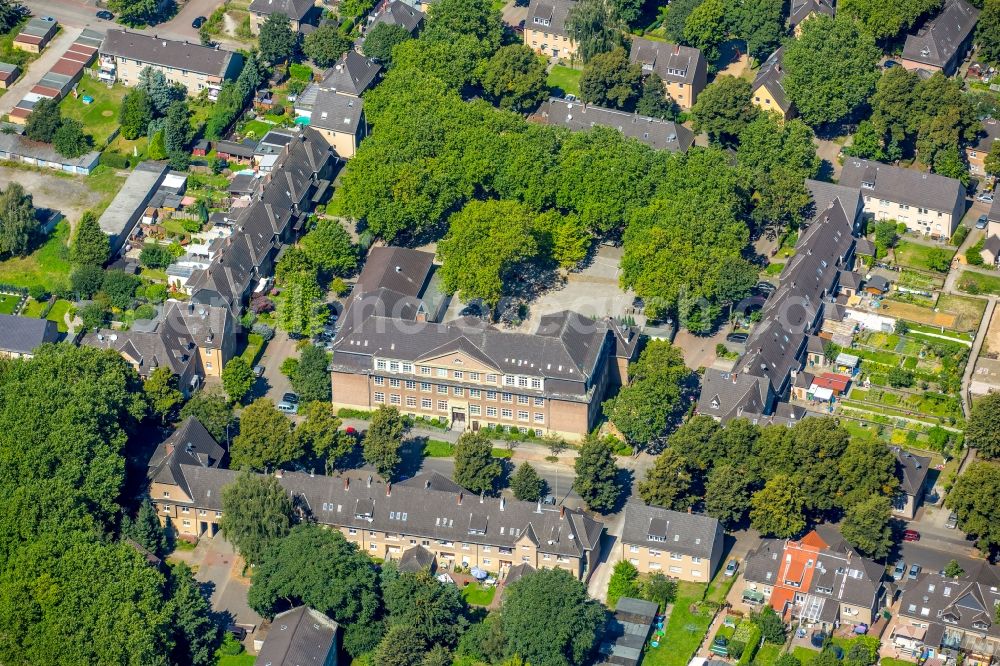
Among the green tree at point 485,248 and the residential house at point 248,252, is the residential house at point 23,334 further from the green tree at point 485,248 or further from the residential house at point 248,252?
the green tree at point 485,248

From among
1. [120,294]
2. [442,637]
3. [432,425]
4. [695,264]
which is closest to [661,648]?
[442,637]

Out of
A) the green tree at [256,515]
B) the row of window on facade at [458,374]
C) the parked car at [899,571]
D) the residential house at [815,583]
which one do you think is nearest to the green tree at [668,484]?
the residential house at [815,583]

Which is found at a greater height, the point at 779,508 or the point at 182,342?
the point at 779,508

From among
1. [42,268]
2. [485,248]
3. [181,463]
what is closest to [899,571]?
[485,248]

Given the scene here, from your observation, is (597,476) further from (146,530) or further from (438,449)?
(146,530)

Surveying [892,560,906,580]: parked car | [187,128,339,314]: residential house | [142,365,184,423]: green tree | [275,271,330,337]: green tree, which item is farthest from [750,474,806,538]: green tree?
[187,128,339,314]: residential house

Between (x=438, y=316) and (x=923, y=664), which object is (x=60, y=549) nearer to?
(x=438, y=316)
